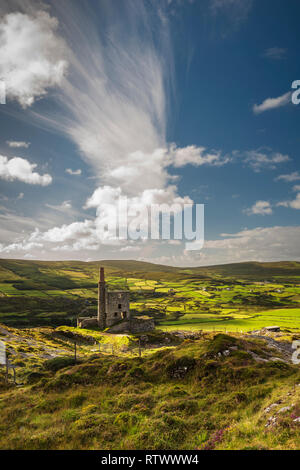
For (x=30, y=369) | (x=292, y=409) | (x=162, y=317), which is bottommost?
(x=162, y=317)

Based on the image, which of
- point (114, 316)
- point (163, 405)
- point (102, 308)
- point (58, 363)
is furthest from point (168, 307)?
point (163, 405)

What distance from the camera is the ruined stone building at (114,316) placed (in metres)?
58.1

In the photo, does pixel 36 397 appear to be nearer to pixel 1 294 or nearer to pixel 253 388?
pixel 253 388

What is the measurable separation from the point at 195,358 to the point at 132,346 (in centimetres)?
2666

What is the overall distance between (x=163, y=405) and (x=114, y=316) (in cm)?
4708

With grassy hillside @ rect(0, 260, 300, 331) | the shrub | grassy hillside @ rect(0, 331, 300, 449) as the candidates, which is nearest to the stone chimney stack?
grassy hillside @ rect(0, 260, 300, 331)

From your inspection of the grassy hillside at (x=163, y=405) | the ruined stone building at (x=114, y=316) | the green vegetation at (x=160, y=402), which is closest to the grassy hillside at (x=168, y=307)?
the ruined stone building at (x=114, y=316)

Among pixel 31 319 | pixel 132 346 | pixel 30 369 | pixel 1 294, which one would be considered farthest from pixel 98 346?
pixel 1 294

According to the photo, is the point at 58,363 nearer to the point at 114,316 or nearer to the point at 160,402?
the point at 160,402

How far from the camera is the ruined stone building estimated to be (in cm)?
5809

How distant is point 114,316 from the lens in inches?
2334
